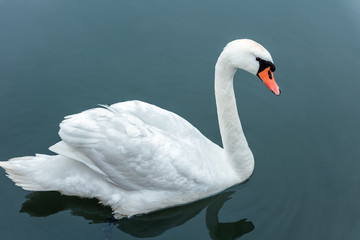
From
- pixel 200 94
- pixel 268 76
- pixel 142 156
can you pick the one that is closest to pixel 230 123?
pixel 268 76

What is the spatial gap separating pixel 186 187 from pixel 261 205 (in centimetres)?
122

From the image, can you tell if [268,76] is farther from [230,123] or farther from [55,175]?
[55,175]

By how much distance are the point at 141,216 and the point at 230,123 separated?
1.85 m

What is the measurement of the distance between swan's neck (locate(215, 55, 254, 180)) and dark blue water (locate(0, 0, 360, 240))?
42 cm

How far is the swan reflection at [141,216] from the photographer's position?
670 cm

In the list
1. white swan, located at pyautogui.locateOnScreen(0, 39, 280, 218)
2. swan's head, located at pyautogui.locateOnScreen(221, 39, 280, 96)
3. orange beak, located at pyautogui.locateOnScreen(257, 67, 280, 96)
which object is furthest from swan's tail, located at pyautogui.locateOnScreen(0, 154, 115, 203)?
orange beak, located at pyautogui.locateOnScreen(257, 67, 280, 96)

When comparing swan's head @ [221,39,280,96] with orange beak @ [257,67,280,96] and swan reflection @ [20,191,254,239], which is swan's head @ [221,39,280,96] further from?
swan reflection @ [20,191,254,239]

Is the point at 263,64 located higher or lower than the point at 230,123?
higher

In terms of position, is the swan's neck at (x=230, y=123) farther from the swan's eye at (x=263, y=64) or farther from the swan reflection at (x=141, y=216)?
the swan reflection at (x=141, y=216)

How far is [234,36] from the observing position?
391 inches

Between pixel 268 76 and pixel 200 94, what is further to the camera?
pixel 200 94

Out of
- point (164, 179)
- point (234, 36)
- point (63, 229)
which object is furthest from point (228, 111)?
point (234, 36)

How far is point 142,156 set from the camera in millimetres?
6227

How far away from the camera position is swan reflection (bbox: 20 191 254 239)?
670cm
